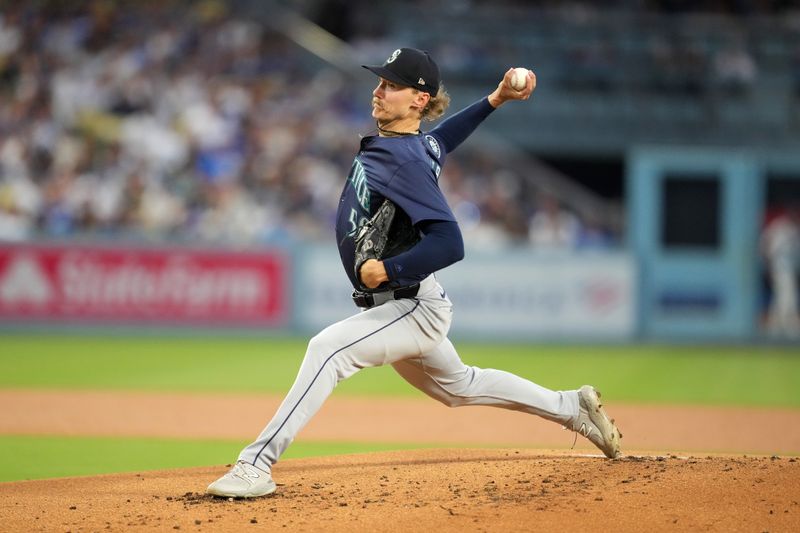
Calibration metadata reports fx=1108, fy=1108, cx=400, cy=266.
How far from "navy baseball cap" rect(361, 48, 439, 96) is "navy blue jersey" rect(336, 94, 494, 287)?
9.6 inches

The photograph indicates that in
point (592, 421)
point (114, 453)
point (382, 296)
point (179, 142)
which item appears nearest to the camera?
point (382, 296)

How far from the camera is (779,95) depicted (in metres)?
20.8

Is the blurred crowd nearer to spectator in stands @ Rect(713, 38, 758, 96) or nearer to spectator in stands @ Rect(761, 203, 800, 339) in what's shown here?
spectator in stands @ Rect(761, 203, 800, 339)

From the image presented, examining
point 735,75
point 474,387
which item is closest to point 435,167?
point 474,387

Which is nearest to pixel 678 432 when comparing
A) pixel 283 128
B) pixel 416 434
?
pixel 416 434

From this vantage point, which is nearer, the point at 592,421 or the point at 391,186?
the point at 391,186

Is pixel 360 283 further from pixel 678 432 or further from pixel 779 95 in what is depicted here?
pixel 779 95

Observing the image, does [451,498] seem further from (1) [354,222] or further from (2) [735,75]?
(2) [735,75]

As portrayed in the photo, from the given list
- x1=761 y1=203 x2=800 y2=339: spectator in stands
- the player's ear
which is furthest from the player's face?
x1=761 y1=203 x2=800 y2=339: spectator in stands

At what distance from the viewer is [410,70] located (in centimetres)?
502

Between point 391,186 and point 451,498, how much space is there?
55.5 inches

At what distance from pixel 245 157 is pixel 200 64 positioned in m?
2.64

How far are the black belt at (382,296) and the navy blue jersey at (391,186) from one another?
4.5 inches

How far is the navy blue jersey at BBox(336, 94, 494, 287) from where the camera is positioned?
4844 millimetres
